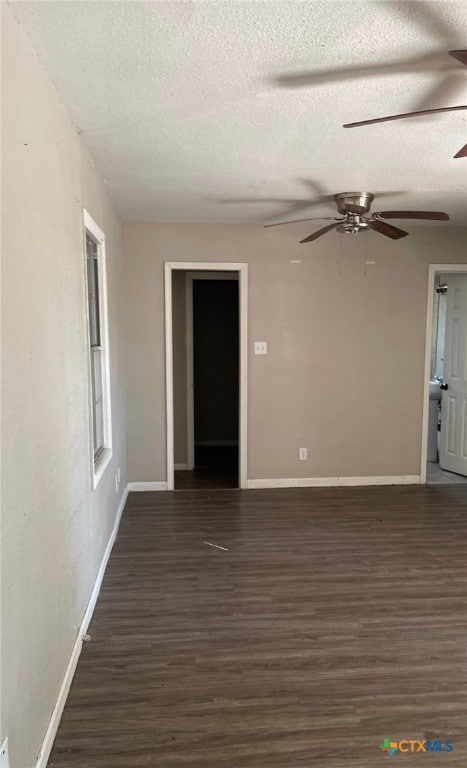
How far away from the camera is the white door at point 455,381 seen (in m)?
5.09

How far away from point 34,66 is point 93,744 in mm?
2497

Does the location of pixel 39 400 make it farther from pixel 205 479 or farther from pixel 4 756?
pixel 205 479

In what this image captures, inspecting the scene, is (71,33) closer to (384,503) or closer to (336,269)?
(336,269)

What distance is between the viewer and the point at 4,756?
4.42ft

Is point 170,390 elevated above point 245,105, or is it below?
below

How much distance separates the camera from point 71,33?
1633 millimetres

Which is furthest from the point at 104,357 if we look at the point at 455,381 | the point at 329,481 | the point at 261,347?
the point at 455,381

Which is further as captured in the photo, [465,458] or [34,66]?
[465,458]

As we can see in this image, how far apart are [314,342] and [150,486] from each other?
215 cm

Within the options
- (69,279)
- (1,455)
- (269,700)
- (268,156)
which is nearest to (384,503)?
(269,700)

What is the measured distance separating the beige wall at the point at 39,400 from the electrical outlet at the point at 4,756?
1.6 inches

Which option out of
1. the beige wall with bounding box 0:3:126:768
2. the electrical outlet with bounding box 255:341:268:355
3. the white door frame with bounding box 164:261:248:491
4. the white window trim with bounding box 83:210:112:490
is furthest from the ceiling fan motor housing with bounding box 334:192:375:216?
the beige wall with bounding box 0:3:126:768

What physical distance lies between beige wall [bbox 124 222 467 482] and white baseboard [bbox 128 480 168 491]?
0.07 metres

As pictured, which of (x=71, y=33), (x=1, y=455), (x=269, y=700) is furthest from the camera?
(x=269, y=700)
